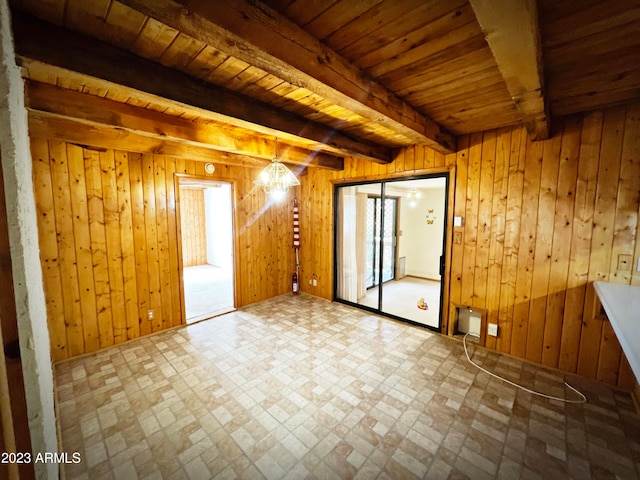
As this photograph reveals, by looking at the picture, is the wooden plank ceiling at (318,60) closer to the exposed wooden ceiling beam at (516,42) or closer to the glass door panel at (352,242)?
the exposed wooden ceiling beam at (516,42)

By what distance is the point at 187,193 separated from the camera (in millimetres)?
7625

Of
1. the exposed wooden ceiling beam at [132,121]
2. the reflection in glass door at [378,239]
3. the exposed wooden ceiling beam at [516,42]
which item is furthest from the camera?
the reflection in glass door at [378,239]

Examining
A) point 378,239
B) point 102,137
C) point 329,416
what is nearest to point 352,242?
point 378,239

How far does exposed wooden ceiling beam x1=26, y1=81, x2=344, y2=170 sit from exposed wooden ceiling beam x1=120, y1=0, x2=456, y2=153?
143 centimetres

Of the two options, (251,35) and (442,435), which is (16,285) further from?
(442,435)

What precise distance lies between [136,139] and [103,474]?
2797 millimetres

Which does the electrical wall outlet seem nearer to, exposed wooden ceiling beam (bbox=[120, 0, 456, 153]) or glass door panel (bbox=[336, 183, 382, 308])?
exposed wooden ceiling beam (bbox=[120, 0, 456, 153])

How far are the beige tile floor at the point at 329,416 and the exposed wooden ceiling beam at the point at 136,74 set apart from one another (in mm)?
2232

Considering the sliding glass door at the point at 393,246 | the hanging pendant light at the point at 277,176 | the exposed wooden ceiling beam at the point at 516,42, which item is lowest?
the sliding glass door at the point at 393,246

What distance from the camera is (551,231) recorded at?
2504 mm

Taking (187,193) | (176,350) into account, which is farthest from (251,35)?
(187,193)

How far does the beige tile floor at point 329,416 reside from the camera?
5.34 ft

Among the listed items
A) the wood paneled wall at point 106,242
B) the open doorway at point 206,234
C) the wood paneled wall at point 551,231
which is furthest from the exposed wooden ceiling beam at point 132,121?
the open doorway at point 206,234

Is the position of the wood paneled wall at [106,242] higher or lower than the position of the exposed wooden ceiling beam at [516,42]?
lower
